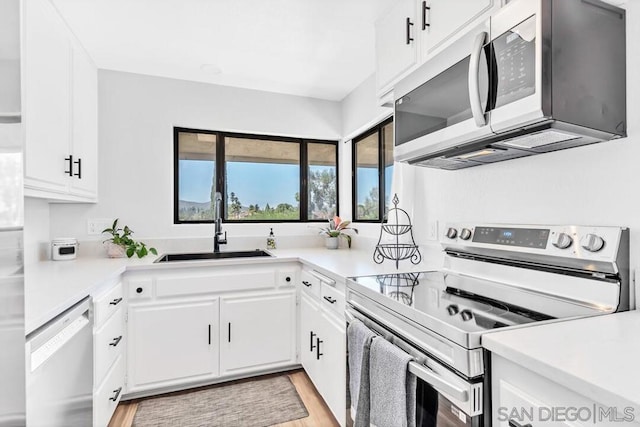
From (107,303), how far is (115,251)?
789 mm

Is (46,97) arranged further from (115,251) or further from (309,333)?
(309,333)

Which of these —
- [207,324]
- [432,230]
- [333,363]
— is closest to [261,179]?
[207,324]

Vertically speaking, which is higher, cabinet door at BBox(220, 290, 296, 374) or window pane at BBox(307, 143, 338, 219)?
window pane at BBox(307, 143, 338, 219)

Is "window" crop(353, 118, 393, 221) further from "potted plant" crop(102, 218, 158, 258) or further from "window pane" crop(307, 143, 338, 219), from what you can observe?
"potted plant" crop(102, 218, 158, 258)

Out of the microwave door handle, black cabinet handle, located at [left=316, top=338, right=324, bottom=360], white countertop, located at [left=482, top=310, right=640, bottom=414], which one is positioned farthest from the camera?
black cabinet handle, located at [left=316, top=338, right=324, bottom=360]

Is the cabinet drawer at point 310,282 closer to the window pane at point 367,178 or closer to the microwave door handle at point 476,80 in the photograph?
the window pane at point 367,178

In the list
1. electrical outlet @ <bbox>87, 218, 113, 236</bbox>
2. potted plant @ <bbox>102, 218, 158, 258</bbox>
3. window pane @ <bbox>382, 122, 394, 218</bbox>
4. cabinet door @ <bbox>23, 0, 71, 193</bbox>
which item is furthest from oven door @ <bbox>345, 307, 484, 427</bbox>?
electrical outlet @ <bbox>87, 218, 113, 236</bbox>

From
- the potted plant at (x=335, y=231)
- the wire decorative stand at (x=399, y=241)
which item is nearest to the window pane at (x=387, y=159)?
the wire decorative stand at (x=399, y=241)

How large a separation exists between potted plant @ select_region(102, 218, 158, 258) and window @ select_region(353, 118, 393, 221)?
1.80m

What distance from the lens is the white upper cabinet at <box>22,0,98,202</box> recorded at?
153 centimetres

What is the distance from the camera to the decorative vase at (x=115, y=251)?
2354mm

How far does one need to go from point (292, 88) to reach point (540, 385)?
9.02 ft

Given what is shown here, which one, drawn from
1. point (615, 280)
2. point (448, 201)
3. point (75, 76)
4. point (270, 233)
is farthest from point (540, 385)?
point (75, 76)

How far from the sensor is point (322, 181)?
328cm
